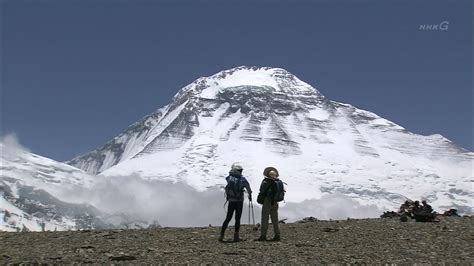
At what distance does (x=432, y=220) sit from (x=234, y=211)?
8.42 metres

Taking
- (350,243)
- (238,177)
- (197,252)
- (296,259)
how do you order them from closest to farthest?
(296,259)
(197,252)
(350,243)
(238,177)

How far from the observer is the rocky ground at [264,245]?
53.7 ft

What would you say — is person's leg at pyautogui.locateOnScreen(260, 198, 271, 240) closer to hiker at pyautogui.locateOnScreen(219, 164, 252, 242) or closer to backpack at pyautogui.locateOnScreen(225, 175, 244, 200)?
hiker at pyautogui.locateOnScreen(219, 164, 252, 242)

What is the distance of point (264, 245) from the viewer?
1908 cm

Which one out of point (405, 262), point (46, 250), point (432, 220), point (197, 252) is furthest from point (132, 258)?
point (432, 220)

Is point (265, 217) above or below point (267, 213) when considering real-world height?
below

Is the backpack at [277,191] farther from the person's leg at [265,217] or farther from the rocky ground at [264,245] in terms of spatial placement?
the rocky ground at [264,245]

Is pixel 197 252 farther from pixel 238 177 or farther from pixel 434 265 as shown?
pixel 434 265

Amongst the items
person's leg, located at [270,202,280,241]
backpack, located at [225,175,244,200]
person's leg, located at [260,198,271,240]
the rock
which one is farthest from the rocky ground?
backpack, located at [225,175,244,200]

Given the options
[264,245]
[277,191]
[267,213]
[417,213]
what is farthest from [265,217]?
[417,213]

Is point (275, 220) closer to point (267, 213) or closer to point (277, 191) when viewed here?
point (267, 213)

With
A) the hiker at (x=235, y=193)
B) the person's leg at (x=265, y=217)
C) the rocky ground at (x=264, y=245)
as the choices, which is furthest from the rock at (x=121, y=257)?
the person's leg at (x=265, y=217)

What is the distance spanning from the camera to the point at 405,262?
52.2ft

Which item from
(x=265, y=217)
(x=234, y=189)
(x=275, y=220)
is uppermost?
(x=234, y=189)
